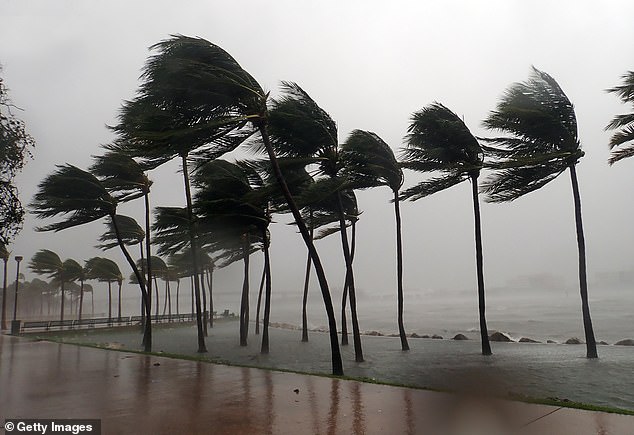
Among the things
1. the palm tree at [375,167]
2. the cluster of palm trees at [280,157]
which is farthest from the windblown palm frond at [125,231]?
the palm tree at [375,167]

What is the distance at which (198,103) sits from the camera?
11547 millimetres

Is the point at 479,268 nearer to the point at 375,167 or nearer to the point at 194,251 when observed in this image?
the point at 375,167

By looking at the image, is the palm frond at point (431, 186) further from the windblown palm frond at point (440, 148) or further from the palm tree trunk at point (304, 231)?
the palm tree trunk at point (304, 231)

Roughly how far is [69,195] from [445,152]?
16279mm

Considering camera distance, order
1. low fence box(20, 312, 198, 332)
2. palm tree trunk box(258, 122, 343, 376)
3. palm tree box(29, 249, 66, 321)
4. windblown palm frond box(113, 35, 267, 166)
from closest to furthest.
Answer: windblown palm frond box(113, 35, 267, 166) < palm tree trunk box(258, 122, 343, 376) < low fence box(20, 312, 198, 332) < palm tree box(29, 249, 66, 321)

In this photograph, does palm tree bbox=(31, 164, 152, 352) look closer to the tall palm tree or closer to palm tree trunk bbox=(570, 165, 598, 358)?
the tall palm tree

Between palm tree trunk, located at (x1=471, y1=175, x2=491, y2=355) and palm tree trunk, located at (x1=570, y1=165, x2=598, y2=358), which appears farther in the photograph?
palm tree trunk, located at (x1=471, y1=175, x2=491, y2=355)

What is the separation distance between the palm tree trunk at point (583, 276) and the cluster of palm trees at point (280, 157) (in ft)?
0.12

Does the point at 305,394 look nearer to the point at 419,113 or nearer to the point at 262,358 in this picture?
the point at 262,358

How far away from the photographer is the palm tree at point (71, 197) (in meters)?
19.3

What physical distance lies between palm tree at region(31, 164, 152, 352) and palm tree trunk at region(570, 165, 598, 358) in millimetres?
16998

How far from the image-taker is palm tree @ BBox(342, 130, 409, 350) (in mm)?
17328

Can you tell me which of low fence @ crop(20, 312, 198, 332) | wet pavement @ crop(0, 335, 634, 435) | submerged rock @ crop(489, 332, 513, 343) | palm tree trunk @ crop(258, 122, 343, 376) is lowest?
submerged rock @ crop(489, 332, 513, 343)

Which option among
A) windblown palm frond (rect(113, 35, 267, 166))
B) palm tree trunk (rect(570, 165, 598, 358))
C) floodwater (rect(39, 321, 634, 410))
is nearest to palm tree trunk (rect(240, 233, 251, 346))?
floodwater (rect(39, 321, 634, 410))
